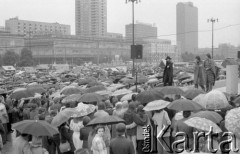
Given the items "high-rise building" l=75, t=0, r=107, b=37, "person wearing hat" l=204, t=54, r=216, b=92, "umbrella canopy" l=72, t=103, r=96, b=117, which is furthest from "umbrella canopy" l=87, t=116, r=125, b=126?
"high-rise building" l=75, t=0, r=107, b=37

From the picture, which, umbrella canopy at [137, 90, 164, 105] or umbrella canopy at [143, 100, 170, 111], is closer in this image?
umbrella canopy at [143, 100, 170, 111]

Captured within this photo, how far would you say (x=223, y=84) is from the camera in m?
20.5

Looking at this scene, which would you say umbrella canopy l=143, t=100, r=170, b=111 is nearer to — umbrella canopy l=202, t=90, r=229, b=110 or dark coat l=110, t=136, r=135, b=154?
umbrella canopy l=202, t=90, r=229, b=110

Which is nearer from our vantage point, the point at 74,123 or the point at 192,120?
the point at 192,120

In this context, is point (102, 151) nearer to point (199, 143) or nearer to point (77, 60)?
point (199, 143)

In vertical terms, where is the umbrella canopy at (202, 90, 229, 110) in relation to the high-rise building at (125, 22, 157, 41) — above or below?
below

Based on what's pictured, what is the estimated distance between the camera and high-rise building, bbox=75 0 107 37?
164 metres

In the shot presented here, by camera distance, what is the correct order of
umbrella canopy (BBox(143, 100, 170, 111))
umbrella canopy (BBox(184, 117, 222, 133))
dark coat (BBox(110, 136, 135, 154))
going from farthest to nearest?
umbrella canopy (BBox(143, 100, 170, 111))
dark coat (BBox(110, 136, 135, 154))
umbrella canopy (BBox(184, 117, 222, 133))

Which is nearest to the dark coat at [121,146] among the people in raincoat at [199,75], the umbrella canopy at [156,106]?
the umbrella canopy at [156,106]

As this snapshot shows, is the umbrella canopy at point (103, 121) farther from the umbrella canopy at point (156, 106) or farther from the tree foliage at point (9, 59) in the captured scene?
the tree foliage at point (9, 59)

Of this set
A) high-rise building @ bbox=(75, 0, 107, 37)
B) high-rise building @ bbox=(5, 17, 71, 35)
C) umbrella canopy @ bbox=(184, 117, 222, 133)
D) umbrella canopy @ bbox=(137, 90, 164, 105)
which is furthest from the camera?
high-rise building @ bbox=(75, 0, 107, 37)

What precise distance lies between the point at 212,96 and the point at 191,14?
154 meters

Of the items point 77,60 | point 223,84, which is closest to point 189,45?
point 77,60

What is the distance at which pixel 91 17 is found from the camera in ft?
→ 543
